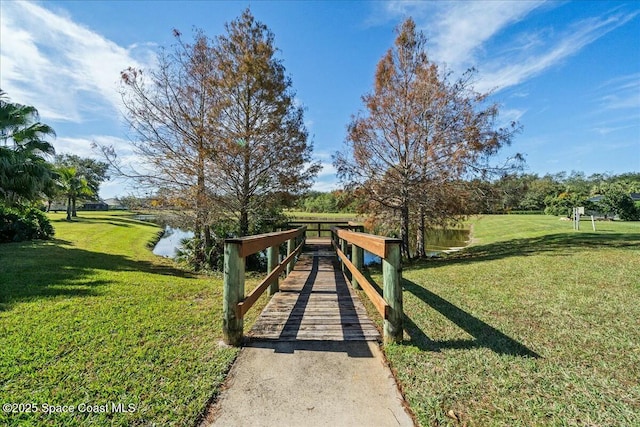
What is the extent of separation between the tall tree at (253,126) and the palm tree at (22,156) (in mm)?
7647

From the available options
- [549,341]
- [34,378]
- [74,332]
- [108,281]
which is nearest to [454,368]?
[549,341]

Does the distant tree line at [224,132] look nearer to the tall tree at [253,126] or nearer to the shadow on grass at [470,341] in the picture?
the tall tree at [253,126]

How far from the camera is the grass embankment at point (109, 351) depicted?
2.14 meters

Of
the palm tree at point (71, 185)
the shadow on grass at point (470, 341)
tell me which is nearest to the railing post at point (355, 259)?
the shadow on grass at point (470, 341)

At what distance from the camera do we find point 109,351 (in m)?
2.91

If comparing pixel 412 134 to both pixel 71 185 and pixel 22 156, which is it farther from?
pixel 71 185

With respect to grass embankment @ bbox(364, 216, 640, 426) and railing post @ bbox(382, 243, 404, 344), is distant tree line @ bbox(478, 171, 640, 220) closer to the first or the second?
grass embankment @ bbox(364, 216, 640, 426)

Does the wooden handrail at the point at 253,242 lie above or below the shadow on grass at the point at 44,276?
above

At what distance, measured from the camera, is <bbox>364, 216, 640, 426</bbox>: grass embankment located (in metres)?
2.10

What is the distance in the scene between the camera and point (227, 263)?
314 cm

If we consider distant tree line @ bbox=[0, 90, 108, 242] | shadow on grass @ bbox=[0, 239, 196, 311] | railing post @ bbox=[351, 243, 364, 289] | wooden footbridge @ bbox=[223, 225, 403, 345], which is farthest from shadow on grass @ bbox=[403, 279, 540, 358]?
distant tree line @ bbox=[0, 90, 108, 242]

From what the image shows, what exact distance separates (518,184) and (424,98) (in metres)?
4.21

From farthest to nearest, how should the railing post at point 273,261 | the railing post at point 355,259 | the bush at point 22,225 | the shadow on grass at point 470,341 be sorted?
1. the bush at point 22,225
2. the railing post at point 355,259
3. the railing post at point 273,261
4. the shadow on grass at point 470,341

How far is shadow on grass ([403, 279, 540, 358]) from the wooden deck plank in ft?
1.65
